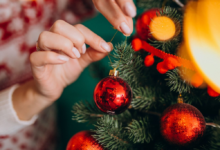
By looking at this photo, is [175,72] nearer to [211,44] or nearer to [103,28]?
[211,44]

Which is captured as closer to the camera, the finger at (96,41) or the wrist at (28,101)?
the finger at (96,41)

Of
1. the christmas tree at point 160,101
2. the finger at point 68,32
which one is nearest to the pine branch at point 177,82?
the christmas tree at point 160,101

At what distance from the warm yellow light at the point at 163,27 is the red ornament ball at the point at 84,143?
0.28 meters

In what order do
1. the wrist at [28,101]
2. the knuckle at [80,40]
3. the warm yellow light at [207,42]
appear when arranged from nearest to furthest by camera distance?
the warm yellow light at [207,42], the knuckle at [80,40], the wrist at [28,101]

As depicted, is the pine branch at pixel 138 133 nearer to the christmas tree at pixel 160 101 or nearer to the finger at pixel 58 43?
the christmas tree at pixel 160 101

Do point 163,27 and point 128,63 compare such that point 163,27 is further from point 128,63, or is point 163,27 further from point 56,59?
point 56,59

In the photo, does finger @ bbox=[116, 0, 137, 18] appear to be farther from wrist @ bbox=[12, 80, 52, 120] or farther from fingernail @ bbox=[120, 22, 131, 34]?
wrist @ bbox=[12, 80, 52, 120]

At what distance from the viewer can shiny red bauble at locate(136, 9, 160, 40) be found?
38 cm

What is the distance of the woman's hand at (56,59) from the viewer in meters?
0.36

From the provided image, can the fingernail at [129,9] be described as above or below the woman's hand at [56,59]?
above

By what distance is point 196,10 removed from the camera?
0.99 ft

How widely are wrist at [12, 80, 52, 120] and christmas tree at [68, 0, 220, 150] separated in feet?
0.58

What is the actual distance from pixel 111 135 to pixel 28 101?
331 mm

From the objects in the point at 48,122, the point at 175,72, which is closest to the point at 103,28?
the point at 175,72
